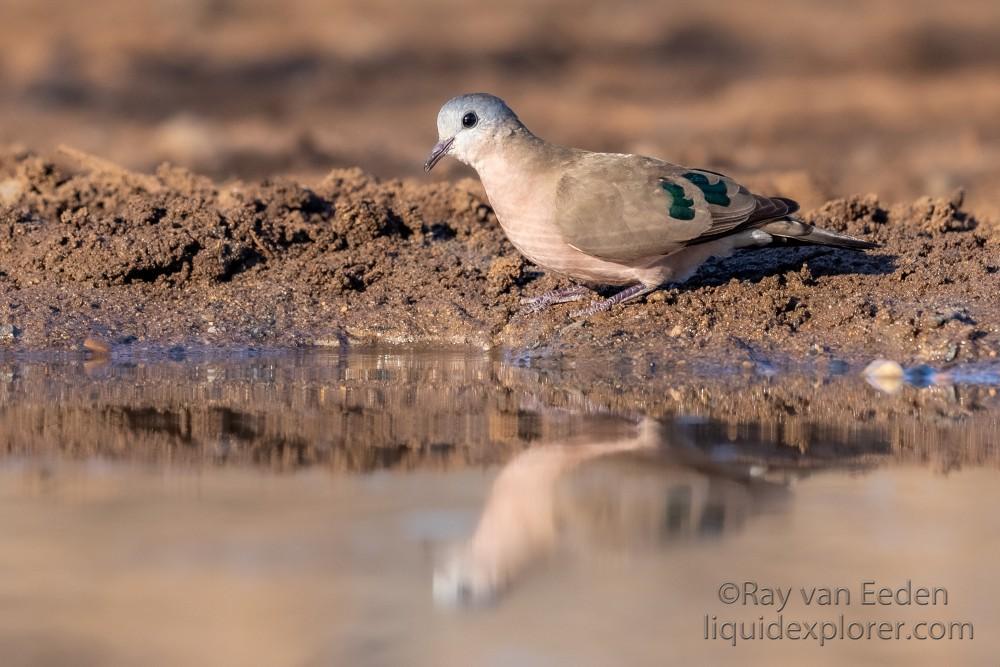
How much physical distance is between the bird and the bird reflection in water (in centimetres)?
180

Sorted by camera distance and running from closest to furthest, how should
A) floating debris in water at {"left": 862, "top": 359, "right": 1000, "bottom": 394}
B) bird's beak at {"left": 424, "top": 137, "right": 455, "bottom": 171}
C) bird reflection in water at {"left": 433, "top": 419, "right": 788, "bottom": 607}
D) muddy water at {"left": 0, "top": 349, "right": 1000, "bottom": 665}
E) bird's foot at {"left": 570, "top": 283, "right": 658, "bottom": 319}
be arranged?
1. muddy water at {"left": 0, "top": 349, "right": 1000, "bottom": 665}
2. bird reflection in water at {"left": 433, "top": 419, "right": 788, "bottom": 607}
3. floating debris in water at {"left": 862, "top": 359, "right": 1000, "bottom": 394}
4. bird's foot at {"left": 570, "top": 283, "right": 658, "bottom": 319}
5. bird's beak at {"left": 424, "top": 137, "right": 455, "bottom": 171}

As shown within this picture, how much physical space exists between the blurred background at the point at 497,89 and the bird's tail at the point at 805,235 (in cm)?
300

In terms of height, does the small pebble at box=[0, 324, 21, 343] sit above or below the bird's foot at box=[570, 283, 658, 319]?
below

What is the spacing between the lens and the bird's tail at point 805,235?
651cm

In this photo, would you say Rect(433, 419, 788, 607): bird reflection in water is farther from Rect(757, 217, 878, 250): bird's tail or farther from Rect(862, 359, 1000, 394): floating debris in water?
Rect(757, 217, 878, 250): bird's tail

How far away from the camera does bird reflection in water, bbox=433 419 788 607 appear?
3.42 meters

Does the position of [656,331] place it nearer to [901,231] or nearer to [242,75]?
[901,231]

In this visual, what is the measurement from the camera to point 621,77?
12156 mm

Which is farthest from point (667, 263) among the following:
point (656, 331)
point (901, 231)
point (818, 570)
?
point (818, 570)

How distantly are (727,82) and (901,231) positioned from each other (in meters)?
4.81

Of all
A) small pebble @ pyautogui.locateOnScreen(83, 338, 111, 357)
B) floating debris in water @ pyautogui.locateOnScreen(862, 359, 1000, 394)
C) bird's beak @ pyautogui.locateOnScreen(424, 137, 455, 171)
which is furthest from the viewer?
bird's beak @ pyautogui.locateOnScreen(424, 137, 455, 171)

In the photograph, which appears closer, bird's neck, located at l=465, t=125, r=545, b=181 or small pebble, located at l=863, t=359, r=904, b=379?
small pebble, located at l=863, t=359, r=904, b=379

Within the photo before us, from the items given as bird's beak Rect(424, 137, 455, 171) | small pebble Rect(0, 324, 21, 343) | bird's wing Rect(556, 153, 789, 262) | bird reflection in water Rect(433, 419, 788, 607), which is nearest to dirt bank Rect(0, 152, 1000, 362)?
small pebble Rect(0, 324, 21, 343)

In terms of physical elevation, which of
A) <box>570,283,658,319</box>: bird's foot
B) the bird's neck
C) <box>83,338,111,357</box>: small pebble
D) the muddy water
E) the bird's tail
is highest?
the bird's neck
